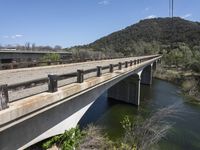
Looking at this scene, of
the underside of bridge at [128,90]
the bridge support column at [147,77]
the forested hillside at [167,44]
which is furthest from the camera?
the forested hillside at [167,44]

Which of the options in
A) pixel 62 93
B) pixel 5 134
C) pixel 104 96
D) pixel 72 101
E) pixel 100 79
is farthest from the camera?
pixel 104 96

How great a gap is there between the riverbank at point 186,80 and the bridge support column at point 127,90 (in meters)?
7.94

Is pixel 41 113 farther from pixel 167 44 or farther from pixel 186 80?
pixel 167 44

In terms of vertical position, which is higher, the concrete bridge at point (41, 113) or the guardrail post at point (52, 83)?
the guardrail post at point (52, 83)

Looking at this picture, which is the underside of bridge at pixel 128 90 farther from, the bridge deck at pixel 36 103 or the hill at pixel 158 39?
the hill at pixel 158 39

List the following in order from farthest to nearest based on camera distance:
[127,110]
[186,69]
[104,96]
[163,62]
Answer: [163,62] < [186,69] < [104,96] < [127,110]

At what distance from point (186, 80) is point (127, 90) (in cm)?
2176

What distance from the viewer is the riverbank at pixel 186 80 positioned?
33.3 meters

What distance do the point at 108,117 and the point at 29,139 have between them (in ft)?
60.3

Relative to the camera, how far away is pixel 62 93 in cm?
762

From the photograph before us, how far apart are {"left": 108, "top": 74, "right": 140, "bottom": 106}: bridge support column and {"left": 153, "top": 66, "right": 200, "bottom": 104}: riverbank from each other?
7.94 meters

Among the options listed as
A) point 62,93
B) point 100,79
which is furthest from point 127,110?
point 62,93

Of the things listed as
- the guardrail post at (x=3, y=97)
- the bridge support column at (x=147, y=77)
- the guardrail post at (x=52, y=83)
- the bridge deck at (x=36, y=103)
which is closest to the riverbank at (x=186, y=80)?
the bridge support column at (x=147, y=77)

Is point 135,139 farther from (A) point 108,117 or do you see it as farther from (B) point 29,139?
(A) point 108,117
